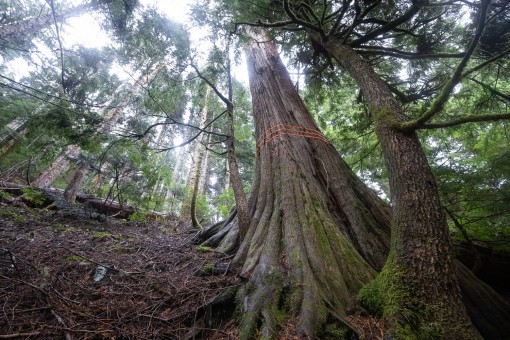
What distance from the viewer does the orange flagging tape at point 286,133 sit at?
4.26 m

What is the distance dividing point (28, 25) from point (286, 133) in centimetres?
934

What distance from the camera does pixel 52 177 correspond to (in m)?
9.86

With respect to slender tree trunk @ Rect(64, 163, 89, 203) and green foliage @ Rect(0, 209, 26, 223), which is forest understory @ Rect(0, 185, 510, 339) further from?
slender tree trunk @ Rect(64, 163, 89, 203)

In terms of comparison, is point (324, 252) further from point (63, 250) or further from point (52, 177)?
point (52, 177)

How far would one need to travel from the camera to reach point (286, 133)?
13.9ft

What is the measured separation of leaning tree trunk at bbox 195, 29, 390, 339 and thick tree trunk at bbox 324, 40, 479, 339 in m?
0.41

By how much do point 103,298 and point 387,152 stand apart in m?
2.94

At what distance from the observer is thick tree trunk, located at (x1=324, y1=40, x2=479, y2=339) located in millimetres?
1649

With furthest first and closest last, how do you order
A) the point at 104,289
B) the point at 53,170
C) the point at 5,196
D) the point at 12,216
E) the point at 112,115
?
the point at 112,115 → the point at 53,170 → the point at 5,196 → the point at 12,216 → the point at 104,289

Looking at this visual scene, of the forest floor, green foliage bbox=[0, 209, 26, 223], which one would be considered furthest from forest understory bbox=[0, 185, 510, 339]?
green foliage bbox=[0, 209, 26, 223]

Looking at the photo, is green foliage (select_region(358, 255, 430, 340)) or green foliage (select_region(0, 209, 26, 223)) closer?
green foliage (select_region(358, 255, 430, 340))

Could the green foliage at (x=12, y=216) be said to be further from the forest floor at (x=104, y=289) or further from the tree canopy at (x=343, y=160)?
the tree canopy at (x=343, y=160)

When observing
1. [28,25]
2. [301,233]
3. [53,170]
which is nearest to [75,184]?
[53,170]

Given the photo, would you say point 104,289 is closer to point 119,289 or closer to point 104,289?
point 104,289
